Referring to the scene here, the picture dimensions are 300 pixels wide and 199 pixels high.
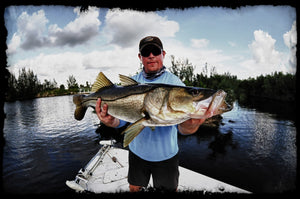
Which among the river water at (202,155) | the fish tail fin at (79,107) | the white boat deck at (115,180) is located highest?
the fish tail fin at (79,107)

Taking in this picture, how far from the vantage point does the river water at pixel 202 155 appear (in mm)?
10750

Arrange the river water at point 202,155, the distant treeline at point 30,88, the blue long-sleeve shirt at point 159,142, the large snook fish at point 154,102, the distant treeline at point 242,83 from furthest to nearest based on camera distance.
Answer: the distant treeline at point 30,88
the distant treeline at point 242,83
the river water at point 202,155
the blue long-sleeve shirt at point 159,142
the large snook fish at point 154,102

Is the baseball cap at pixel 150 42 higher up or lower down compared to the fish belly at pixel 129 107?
higher up

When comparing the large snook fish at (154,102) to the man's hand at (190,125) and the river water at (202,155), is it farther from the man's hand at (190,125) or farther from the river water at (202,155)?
the river water at (202,155)

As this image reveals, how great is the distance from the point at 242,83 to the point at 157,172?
7386cm

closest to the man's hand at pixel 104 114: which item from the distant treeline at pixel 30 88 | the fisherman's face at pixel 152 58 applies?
the fisherman's face at pixel 152 58

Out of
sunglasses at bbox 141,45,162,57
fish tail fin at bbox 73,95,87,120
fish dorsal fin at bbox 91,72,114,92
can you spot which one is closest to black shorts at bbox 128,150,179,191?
fish tail fin at bbox 73,95,87,120

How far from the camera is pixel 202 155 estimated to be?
13.8 meters

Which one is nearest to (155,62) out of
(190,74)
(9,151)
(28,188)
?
(28,188)

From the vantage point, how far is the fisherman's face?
264cm

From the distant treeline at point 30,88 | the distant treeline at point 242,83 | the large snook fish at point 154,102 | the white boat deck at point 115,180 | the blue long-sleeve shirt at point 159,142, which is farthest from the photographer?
the distant treeline at point 30,88

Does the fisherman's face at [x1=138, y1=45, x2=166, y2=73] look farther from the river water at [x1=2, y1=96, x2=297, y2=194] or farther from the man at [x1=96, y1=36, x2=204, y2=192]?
the river water at [x1=2, y1=96, x2=297, y2=194]

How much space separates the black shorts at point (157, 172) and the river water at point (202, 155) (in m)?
9.46

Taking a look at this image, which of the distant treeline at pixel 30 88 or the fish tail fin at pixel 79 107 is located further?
the distant treeline at pixel 30 88
